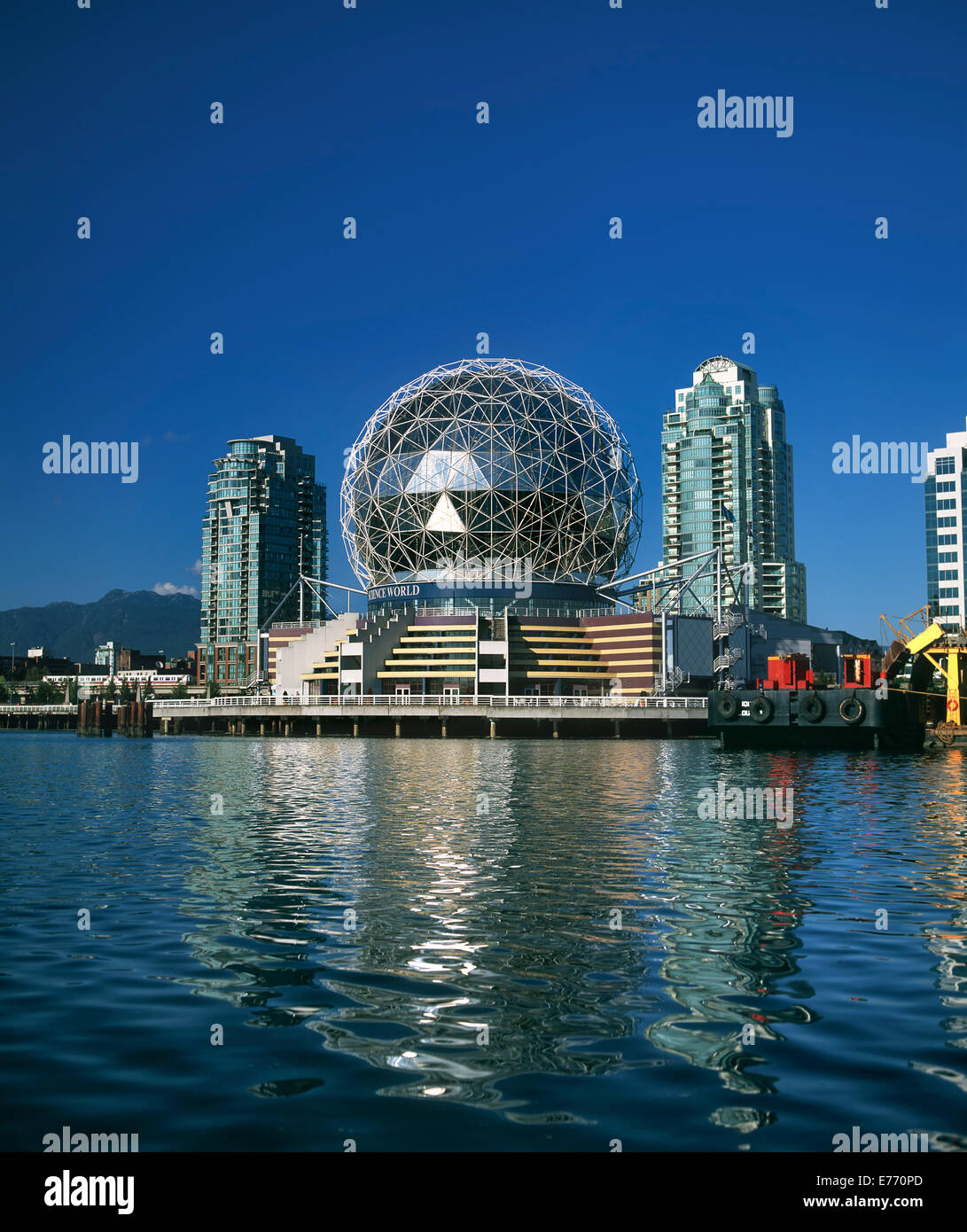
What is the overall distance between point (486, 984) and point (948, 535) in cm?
19812

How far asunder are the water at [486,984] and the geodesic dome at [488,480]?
119316 millimetres

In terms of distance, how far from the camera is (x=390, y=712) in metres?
122

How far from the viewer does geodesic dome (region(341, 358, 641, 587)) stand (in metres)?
151

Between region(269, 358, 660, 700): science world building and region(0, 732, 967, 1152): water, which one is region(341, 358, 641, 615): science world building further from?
region(0, 732, 967, 1152): water

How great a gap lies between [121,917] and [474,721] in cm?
9997

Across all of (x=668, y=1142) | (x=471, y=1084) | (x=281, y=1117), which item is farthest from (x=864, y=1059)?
(x=281, y=1117)

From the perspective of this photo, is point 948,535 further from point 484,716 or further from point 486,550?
point 484,716

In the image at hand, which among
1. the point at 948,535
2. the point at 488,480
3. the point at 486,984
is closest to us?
the point at 486,984

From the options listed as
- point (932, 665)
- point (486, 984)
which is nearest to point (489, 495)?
point (932, 665)

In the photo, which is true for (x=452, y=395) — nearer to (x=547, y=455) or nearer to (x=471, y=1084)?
(x=547, y=455)

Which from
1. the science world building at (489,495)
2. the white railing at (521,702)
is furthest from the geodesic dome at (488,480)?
the white railing at (521,702)

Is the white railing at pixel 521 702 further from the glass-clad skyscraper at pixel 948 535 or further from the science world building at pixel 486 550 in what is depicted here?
the glass-clad skyscraper at pixel 948 535

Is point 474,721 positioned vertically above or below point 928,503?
below

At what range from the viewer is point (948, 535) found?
19500cm
